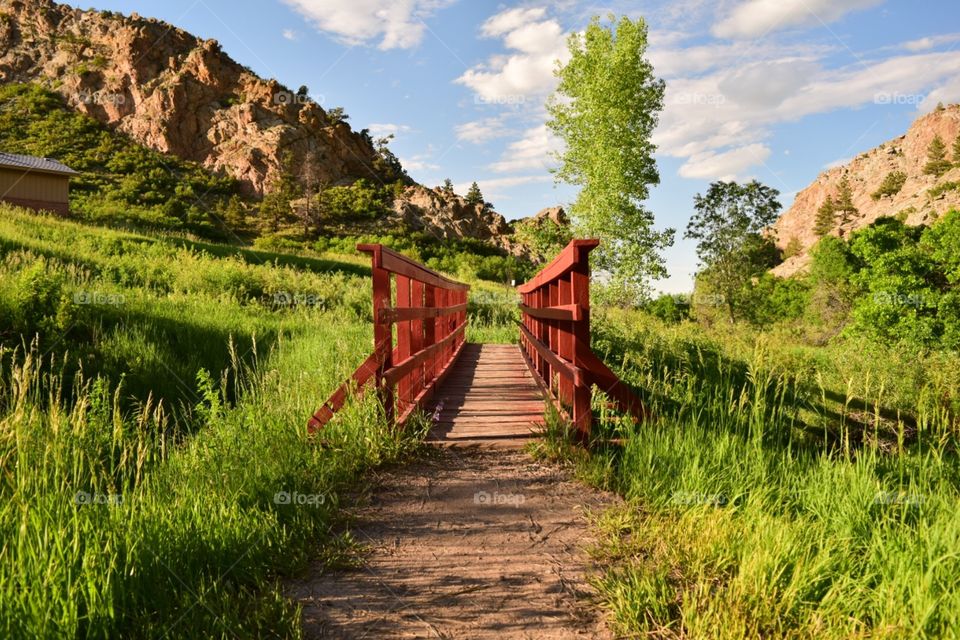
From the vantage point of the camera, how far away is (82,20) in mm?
88688

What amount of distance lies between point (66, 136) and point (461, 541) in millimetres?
80267

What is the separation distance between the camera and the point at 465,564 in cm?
287

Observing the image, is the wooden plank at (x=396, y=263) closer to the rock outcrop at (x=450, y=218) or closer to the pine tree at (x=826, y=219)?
the rock outcrop at (x=450, y=218)

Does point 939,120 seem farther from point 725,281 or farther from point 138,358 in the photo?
point 138,358

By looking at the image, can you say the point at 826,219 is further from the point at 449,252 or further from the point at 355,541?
the point at 355,541

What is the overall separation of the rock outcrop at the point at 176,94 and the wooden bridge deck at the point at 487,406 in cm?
6964

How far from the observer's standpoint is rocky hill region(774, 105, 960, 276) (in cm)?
9050

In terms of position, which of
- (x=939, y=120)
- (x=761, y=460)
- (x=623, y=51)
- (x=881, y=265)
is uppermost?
(x=939, y=120)

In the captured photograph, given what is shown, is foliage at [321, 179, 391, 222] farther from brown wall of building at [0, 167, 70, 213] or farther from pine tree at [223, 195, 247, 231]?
brown wall of building at [0, 167, 70, 213]

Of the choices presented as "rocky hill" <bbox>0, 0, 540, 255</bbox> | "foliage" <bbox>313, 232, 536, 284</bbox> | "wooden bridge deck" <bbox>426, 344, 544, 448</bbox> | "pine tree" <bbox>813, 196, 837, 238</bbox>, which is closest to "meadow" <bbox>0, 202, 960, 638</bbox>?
"wooden bridge deck" <bbox>426, 344, 544, 448</bbox>

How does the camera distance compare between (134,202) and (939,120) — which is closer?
(134,202)

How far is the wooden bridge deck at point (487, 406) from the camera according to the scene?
4.95 m

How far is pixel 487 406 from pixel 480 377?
2.00 m

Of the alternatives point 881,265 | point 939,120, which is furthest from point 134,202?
point 939,120
